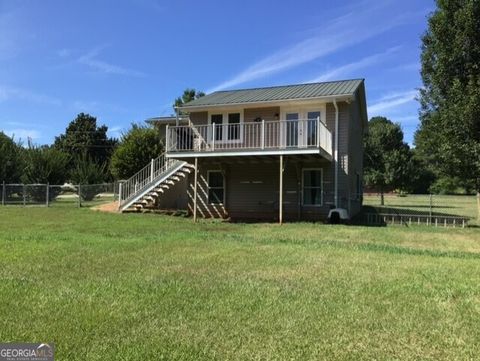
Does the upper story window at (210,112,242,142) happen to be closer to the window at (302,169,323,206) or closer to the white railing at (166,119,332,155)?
the white railing at (166,119,332,155)

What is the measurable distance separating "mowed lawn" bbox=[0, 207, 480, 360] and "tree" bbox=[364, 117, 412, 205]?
92.6 ft

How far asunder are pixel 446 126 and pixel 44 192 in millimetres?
21978

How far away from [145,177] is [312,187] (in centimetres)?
819

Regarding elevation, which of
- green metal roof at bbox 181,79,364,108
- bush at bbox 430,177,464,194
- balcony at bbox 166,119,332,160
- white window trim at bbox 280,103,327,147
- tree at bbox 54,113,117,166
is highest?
tree at bbox 54,113,117,166

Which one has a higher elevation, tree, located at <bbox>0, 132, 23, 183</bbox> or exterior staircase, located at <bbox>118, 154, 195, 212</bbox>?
tree, located at <bbox>0, 132, 23, 183</bbox>

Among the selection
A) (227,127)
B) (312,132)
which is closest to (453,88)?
(312,132)

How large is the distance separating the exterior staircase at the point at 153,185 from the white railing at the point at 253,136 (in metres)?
1.44

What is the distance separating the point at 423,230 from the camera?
15.6 meters

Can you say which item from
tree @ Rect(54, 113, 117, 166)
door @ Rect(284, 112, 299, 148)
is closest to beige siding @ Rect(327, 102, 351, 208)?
door @ Rect(284, 112, 299, 148)

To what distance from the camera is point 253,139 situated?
19438mm

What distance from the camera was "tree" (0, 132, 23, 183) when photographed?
3247 centimetres

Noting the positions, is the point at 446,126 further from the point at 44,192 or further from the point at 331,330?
the point at 44,192

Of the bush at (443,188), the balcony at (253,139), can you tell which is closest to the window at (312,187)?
the balcony at (253,139)

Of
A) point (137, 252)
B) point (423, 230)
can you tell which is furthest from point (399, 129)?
point (137, 252)
